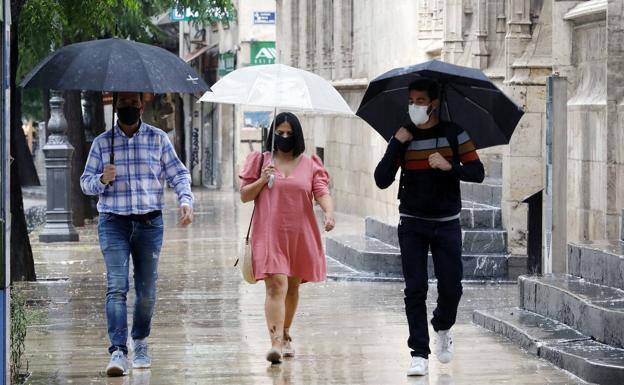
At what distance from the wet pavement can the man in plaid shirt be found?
0.46 meters

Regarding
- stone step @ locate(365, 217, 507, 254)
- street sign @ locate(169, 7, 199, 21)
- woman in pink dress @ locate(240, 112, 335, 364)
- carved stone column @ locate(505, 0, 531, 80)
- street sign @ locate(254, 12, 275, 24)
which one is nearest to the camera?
woman in pink dress @ locate(240, 112, 335, 364)

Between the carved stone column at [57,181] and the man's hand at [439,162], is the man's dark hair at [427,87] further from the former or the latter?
the carved stone column at [57,181]

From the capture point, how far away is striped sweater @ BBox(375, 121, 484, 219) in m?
9.52

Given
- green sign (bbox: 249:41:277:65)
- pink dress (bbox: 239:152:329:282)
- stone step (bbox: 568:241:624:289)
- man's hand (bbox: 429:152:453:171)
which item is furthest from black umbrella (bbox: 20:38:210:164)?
green sign (bbox: 249:41:277:65)

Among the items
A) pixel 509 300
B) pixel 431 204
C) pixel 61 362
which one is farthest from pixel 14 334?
pixel 509 300

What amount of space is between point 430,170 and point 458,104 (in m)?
0.59

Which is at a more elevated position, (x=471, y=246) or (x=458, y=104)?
(x=458, y=104)

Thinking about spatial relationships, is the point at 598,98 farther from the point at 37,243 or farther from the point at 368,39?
the point at 368,39

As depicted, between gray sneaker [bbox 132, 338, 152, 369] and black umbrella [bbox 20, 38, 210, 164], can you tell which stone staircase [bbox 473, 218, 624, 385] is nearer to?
gray sneaker [bbox 132, 338, 152, 369]

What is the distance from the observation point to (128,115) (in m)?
9.88

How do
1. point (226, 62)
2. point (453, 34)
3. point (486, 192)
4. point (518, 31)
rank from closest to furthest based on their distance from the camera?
point (518, 31)
point (486, 192)
point (453, 34)
point (226, 62)

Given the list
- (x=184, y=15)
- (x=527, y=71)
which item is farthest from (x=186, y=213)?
(x=184, y=15)

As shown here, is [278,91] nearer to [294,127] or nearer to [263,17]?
[294,127]

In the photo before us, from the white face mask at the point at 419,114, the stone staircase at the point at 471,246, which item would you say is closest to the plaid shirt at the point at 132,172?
the white face mask at the point at 419,114
